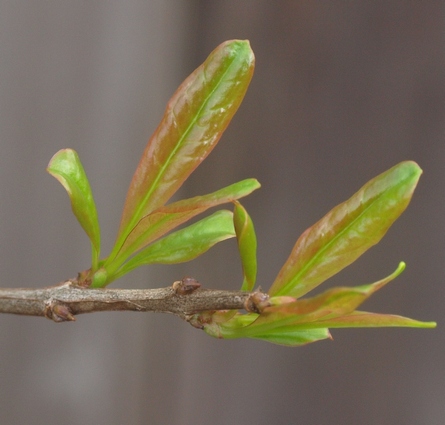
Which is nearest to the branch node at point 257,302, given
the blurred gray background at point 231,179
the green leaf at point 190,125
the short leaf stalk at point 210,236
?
the short leaf stalk at point 210,236

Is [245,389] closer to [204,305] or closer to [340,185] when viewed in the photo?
[340,185]

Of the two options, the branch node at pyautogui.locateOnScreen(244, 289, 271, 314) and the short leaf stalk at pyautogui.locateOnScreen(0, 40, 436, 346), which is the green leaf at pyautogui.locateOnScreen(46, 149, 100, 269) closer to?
the short leaf stalk at pyautogui.locateOnScreen(0, 40, 436, 346)

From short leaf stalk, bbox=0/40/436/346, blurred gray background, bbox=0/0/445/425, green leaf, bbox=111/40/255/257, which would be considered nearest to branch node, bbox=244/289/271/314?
short leaf stalk, bbox=0/40/436/346

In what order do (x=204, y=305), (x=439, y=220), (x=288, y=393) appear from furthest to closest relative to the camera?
(x=288, y=393) < (x=439, y=220) < (x=204, y=305)

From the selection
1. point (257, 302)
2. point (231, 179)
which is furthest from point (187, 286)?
point (231, 179)

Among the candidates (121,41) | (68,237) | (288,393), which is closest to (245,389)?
(288,393)

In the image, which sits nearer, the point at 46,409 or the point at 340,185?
the point at 46,409
